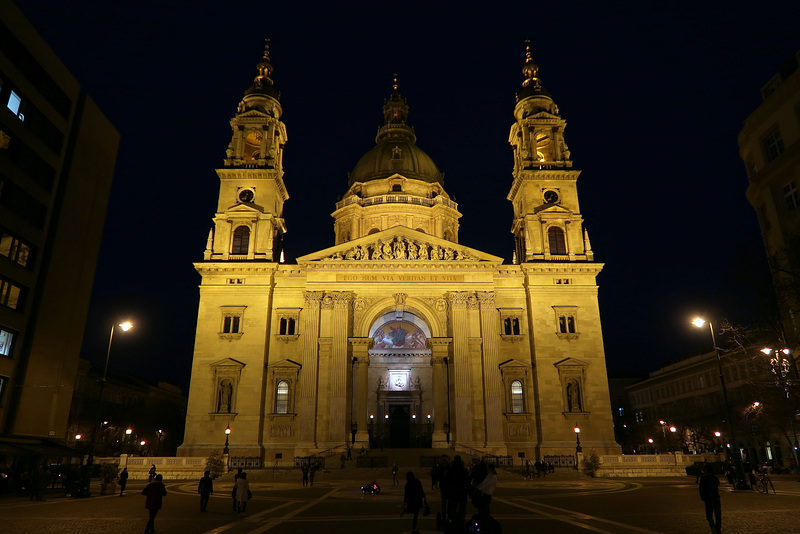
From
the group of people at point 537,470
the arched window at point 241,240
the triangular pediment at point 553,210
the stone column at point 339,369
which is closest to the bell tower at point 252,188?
the arched window at point 241,240

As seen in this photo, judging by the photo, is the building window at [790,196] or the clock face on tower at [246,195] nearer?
the building window at [790,196]

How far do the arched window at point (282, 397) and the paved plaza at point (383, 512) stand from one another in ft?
56.5

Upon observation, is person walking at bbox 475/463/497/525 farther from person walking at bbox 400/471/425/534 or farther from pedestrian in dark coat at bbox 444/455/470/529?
person walking at bbox 400/471/425/534

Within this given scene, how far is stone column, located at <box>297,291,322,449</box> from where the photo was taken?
4416cm

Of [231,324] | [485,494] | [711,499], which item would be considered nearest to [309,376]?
[231,324]

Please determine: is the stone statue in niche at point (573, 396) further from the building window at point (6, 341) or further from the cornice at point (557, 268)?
the building window at point (6, 341)

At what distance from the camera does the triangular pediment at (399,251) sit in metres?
49.2

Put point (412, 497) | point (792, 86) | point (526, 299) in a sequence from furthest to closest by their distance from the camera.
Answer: point (526, 299)
point (792, 86)
point (412, 497)

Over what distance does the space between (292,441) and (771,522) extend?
35.3m

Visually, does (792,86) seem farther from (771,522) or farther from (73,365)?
(73,365)

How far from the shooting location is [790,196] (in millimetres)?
26906

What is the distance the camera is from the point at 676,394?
74.6 metres

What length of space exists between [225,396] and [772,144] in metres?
39.8

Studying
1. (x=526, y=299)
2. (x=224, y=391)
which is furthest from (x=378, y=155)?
(x=224, y=391)
